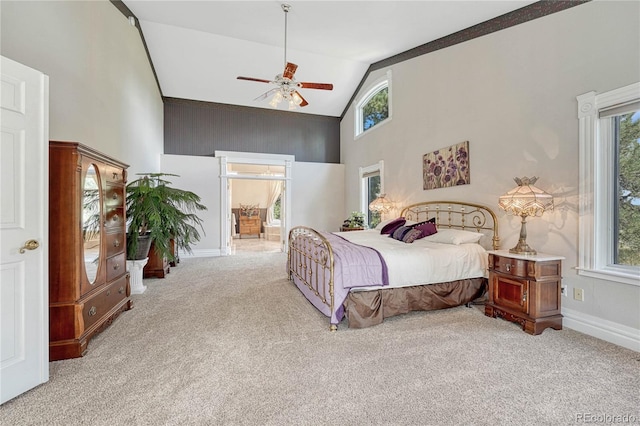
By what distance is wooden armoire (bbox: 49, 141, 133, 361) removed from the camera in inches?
82.4

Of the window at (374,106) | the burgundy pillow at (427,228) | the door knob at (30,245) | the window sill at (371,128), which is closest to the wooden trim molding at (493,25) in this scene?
the window at (374,106)

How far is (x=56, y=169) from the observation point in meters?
2.09

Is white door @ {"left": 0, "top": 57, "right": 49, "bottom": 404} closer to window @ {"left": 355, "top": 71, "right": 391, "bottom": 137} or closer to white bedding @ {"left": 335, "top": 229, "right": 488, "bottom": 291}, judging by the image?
white bedding @ {"left": 335, "top": 229, "right": 488, "bottom": 291}

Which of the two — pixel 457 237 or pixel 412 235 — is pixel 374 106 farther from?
pixel 457 237

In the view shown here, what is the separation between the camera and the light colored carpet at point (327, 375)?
154 centimetres

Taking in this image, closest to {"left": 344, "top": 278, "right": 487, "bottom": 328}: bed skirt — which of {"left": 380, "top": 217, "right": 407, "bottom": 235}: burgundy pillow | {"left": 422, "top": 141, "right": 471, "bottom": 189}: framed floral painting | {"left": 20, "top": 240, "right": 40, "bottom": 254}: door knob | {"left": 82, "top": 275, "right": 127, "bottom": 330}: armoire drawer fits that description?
{"left": 380, "top": 217, "right": 407, "bottom": 235}: burgundy pillow

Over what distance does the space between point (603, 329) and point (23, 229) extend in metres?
4.48

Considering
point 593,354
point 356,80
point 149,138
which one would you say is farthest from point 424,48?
point 149,138

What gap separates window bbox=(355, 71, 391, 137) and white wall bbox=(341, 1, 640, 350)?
3.36 feet

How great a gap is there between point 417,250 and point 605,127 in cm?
198

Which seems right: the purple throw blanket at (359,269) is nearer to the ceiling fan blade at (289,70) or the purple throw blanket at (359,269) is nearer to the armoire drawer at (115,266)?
the armoire drawer at (115,266)

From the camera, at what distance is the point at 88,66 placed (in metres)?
3.29

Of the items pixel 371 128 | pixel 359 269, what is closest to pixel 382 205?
pixel 371 128

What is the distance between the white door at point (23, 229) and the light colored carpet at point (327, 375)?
0.20 m
